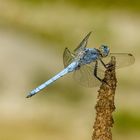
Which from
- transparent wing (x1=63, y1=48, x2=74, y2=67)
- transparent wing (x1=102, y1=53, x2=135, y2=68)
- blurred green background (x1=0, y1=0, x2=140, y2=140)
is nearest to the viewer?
transparent wing (x1=102, y1=53, x2=135, y2=68)

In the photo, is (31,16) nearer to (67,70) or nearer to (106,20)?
(106,20)

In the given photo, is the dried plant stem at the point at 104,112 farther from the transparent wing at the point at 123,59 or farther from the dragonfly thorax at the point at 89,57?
the dragonfly thorax at the point at 89,57

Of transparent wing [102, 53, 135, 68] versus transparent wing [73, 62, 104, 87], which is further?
transparent wing [102, 53, 135, 68]

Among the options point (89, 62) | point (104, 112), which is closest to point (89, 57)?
point (89, 62)

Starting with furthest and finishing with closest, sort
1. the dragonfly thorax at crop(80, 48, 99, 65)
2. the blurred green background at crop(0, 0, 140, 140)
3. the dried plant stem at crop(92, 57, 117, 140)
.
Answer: the blurred green background at crop(0, 0, 140, 140) → the dragonfly thorax at crop(80, 48, 99, 65) → the dried plant stem at crop(92, 57, 117, 140)

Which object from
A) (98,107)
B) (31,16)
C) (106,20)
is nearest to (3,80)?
(31,16)

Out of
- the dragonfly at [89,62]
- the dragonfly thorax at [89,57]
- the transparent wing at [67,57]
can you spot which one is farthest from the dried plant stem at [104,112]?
A: the transparent wing at [67,57]

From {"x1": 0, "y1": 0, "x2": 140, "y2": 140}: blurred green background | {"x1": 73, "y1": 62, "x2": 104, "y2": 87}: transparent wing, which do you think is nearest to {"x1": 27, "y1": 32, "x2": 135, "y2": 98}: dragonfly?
{"x1": 73, "y1": 62, "x2": 104, "y2": 87}: transparent wing

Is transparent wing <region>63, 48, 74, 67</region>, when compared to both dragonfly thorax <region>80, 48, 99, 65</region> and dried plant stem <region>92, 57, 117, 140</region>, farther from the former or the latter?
dried plant stem <region>92, 57, 117, 140</region>

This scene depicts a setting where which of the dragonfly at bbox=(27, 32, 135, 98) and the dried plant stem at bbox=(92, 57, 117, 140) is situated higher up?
the dragonfly at bbox=(27, 32, 135, 98)
